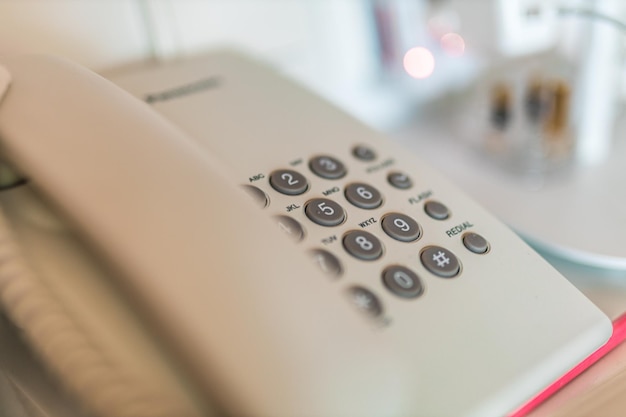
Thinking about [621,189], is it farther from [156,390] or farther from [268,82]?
[156,390]

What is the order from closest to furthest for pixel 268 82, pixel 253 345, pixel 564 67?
pixel 253 345
pixel 268 82
pixel 564 67

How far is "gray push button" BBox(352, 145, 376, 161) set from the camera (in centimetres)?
38

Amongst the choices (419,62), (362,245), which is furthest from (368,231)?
(419,62)

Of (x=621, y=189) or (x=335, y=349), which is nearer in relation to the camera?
(x=335, y=349)

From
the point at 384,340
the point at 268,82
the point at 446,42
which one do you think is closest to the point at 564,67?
the point at 446,42

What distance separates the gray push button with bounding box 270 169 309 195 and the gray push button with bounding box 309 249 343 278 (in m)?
0.05

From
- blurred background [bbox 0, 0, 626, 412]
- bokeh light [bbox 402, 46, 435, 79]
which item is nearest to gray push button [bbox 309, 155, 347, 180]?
blurred background [bbox 0, 0, 626, 412]

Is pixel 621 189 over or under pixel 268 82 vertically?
under

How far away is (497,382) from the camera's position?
0.93ft

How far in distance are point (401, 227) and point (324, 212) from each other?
0.13 feet

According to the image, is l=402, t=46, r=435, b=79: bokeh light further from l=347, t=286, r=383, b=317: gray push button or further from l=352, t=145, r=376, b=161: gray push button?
l=347, t=286, r=383, b=317: gray push button

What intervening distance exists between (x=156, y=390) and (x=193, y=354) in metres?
0.04

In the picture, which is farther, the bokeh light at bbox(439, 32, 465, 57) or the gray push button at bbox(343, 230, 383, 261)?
the bokeh light at bbox(439, 32, 465, 57)

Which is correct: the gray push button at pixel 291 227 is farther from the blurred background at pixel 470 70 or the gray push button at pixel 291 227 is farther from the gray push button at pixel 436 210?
the blurred background at pixel 470 70
